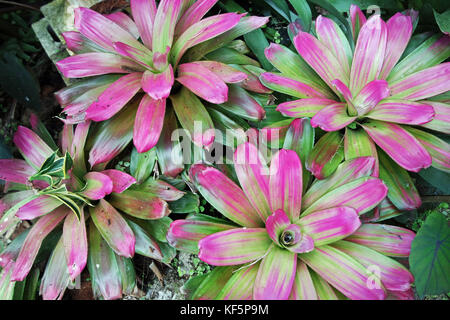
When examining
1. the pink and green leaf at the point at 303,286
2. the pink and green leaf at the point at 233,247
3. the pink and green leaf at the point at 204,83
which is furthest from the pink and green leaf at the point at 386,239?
the pink and green leaf at the point at 204,83

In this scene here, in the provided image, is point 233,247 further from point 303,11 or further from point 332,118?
point 303,11

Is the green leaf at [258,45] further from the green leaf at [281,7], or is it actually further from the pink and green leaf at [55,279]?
the pink and green leaf at [55,279]

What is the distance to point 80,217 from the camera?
1.33 metres

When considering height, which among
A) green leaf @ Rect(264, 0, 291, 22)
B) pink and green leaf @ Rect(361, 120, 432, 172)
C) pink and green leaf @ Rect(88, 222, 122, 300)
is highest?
green leaf @ Rect(264, 0, 291, 22)

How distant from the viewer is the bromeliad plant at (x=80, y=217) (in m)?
1.33

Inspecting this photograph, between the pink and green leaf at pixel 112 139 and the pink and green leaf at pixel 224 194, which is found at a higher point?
→ the pink and green leaf at pixel 112 139

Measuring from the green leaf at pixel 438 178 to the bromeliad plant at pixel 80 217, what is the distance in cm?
95

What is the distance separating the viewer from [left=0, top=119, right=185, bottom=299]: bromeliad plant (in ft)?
4.36

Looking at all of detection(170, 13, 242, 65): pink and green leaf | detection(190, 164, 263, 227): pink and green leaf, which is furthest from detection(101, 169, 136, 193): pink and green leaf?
detection(170, 13, 242, 65): pink and green leaf

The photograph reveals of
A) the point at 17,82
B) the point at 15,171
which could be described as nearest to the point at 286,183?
the point at 15,171

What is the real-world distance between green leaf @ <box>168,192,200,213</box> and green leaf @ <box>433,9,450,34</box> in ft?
3.73

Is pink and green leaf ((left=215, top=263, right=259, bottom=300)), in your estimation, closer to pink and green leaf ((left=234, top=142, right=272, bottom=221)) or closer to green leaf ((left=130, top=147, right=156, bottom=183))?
pink and green leaf ((left=234, top=142, right=272, bottom=221))

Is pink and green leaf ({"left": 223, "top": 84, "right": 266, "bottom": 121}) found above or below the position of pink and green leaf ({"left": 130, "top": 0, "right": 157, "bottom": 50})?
below

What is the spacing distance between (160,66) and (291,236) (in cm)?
78
